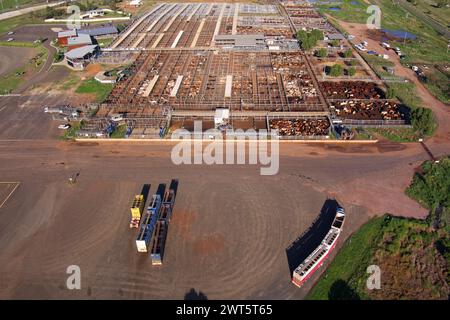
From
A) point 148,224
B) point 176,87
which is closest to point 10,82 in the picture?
Result: point 176,87

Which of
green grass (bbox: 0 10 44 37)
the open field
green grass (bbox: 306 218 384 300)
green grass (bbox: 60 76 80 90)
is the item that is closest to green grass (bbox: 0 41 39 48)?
green grass (bbox: 0 10 44 37)

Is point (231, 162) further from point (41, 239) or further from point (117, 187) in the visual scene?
point (41, 239)

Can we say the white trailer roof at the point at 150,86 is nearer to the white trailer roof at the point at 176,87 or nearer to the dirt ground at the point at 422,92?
the white trailer roof at the point at 176,87

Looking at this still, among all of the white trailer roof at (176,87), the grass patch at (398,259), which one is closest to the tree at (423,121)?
the grass patch at (398,259)

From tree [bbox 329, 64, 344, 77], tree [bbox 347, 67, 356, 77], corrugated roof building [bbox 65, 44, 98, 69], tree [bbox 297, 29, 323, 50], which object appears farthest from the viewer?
tree [bbox 297, 29, 323, 50]

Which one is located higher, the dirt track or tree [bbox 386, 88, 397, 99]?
tree [bbox 386, 88, 397, 99]

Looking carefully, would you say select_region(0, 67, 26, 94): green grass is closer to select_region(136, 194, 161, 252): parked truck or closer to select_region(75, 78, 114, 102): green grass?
select_region(75, 78, 114, 102): green grass
